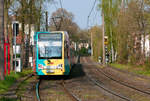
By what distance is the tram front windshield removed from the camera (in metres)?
17.9

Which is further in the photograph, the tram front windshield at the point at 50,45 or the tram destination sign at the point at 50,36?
the tram destination sign at the point at 50,36

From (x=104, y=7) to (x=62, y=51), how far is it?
88.0 ft

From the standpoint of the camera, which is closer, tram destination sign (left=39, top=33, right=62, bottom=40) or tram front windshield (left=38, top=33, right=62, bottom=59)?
tram front windshield (left=38, top=33, right=62, bottom=59)

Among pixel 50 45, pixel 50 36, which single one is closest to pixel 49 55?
pixel 50 45

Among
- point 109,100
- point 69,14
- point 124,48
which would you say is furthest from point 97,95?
point 69,14

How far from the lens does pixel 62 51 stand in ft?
59.0

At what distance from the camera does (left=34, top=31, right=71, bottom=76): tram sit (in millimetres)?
17828

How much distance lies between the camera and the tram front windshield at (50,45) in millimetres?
17891

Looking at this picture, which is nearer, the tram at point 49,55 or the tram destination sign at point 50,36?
the tram at point 49,55

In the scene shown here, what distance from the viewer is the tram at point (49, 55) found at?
1783cm

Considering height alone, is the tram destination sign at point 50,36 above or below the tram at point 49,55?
above

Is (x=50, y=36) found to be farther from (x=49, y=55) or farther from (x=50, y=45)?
(x=49, y=55)

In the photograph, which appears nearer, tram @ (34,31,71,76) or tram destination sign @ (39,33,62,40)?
tram @ (34,31,71,76)

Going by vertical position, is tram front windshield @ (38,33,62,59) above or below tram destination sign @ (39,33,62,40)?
below
